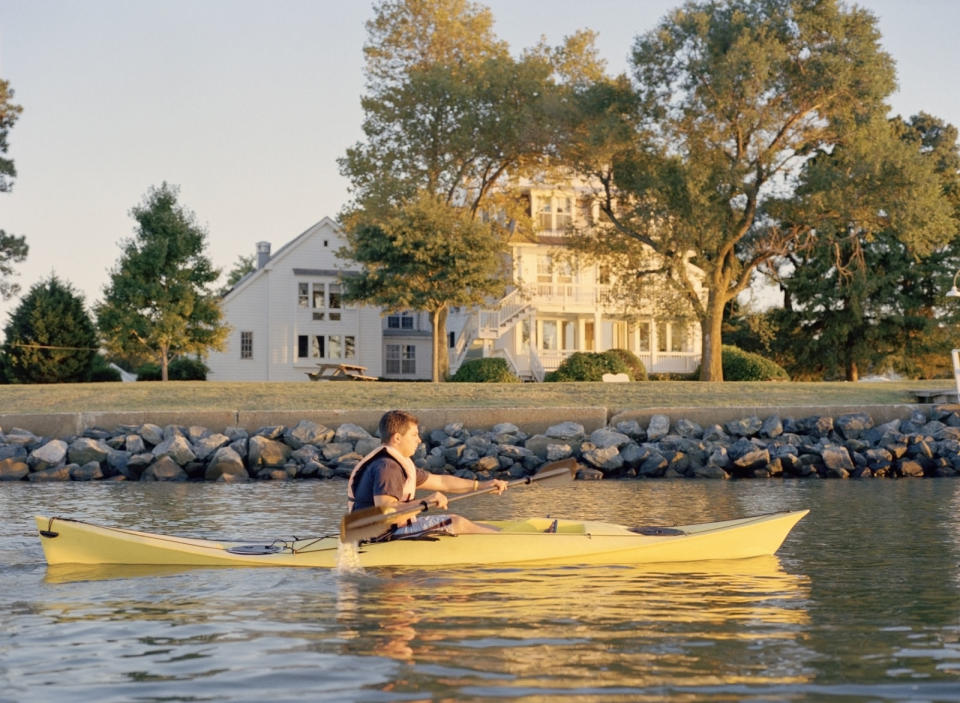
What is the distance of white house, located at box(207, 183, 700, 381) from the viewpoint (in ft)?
155

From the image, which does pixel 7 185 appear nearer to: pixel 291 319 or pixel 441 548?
pixel 291 319

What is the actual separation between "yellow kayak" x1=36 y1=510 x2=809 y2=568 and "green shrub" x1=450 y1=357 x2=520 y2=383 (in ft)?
86.2

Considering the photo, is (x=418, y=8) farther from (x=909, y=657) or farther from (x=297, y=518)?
(x=909, y=657)

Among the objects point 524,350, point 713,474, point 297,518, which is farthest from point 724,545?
point 524,350

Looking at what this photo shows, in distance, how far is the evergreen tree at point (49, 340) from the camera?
126ft

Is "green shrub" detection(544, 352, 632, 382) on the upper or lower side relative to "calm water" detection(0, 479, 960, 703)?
upper

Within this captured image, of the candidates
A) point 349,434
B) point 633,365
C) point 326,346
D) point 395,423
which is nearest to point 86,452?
point 349,434

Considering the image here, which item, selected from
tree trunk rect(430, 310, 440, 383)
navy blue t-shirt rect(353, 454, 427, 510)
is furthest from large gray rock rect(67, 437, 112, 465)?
tree trunk rect(430, 310, 440, 383)

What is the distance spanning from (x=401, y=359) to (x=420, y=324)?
7.18 ft

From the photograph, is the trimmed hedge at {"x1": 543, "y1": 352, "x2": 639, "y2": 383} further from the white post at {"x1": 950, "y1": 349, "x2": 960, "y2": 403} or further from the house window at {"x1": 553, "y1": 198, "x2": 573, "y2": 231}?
the white post at {"x1": 950, "y1": 349, "x2": 960, "y2": 403}

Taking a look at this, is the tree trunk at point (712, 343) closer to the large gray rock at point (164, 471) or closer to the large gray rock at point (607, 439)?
the large gray rock at point (607, 439)

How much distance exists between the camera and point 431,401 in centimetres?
2467

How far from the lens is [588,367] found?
36844 millimetres

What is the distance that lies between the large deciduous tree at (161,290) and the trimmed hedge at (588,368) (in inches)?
484
